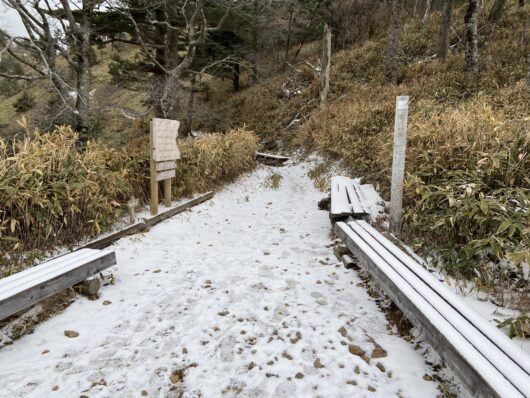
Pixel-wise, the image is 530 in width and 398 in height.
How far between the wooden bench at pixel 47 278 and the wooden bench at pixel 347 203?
3123 millimetres

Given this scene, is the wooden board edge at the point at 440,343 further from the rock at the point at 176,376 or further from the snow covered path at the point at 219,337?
the rock at the point at 176,376

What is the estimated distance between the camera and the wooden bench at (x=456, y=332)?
1759 mm

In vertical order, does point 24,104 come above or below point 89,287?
above

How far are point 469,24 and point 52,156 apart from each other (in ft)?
37.0

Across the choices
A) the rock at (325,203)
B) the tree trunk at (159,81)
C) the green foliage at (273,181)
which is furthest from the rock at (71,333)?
the tree trunk at (159,81)

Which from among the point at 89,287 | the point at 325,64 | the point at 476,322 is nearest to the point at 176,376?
the point at 89,287

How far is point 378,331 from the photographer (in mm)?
2865

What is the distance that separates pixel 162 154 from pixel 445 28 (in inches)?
467

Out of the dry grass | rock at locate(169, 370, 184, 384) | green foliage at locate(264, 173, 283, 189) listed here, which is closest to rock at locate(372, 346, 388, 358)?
rock at locate(169, 370, 184, 384)

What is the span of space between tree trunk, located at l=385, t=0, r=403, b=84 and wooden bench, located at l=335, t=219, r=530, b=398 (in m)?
11.1

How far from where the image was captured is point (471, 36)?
10.1m

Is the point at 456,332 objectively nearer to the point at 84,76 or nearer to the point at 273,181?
the point at 273,181

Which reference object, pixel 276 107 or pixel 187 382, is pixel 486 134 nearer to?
pixel 187 382

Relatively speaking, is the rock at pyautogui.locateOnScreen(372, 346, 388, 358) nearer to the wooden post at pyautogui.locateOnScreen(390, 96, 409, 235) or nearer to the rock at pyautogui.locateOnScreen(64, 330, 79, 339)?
the wooden post at pyautogui.locateOnScreen(390, 96, 409, 235)
